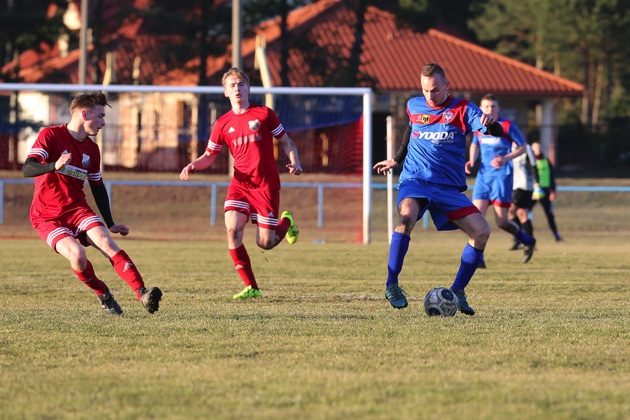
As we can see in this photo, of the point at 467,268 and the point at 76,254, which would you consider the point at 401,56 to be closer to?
the point at 467,268

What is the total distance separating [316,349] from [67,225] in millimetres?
2503

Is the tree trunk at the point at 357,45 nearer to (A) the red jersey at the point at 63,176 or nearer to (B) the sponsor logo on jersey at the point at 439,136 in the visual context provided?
(B) the sponsor logo on jersey at the point at 439,136

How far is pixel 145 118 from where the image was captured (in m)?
29.7

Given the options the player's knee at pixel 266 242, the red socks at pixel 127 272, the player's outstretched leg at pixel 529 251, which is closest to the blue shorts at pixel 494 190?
the player's outstretched leg at pixel 529 251

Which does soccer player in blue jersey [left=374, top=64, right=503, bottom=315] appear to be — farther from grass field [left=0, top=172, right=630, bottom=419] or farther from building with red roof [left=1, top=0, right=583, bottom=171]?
building with red roof [left=1, top=0, right=583, bottom=171]

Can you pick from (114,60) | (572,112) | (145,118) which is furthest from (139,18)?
(572,112)

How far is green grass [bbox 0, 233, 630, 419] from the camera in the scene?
18.6 ft

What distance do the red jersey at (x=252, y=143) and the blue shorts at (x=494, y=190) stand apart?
4.83m

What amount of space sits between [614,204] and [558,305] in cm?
2404

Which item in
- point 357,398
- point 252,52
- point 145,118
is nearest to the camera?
point 357,398

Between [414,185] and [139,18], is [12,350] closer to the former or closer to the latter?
[414,185]

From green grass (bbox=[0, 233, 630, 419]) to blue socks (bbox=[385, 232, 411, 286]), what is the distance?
0.30 metres

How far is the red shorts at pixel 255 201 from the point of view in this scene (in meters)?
11.0

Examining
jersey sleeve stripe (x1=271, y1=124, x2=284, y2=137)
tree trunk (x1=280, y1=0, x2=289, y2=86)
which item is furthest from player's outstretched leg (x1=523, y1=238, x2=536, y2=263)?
tree trunk (x1=280, y1=0, x2=289, y2=86)
